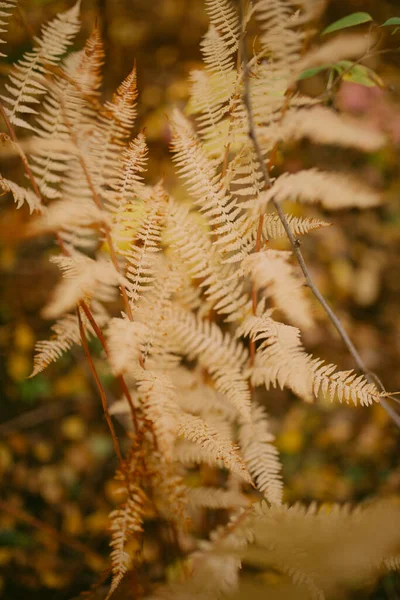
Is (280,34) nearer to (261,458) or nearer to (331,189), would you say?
(331,189)

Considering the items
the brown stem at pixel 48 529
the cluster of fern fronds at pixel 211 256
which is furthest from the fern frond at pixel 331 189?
the brown stem at pixel 48 529

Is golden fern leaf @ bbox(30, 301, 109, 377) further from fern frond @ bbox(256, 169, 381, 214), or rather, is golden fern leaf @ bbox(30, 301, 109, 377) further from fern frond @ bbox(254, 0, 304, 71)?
fern frond @ bbox(254, 0, 304, 71)

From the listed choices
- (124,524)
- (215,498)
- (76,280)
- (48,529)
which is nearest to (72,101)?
(76,280)

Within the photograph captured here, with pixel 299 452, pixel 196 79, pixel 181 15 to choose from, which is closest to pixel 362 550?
pixel 196 79

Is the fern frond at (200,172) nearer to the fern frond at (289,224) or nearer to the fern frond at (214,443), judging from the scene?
the fern frond at (289,224)

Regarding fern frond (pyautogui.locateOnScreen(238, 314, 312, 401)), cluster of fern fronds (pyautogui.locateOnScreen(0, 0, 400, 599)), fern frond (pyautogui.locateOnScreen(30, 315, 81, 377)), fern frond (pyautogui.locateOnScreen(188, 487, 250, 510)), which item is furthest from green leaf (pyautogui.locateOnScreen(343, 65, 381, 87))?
fern frond (pyautogui.locateOnScreen(188, 487, 250, 510))

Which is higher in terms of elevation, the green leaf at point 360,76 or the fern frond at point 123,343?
the green leaf at point 360,76
